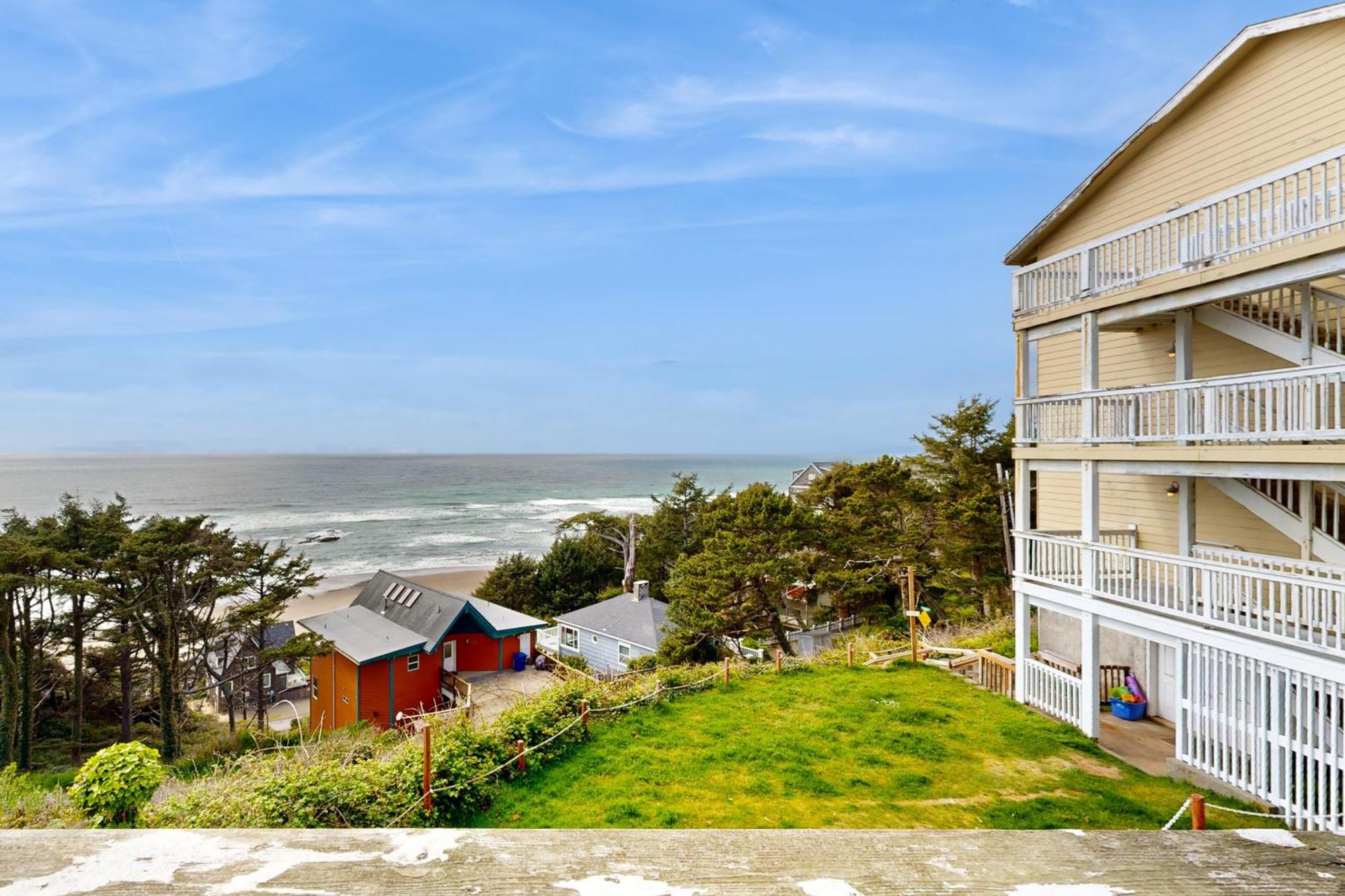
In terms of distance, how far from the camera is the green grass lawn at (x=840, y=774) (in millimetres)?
7281

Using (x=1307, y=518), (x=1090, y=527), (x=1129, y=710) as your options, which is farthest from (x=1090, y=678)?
(x=1307, y=518)

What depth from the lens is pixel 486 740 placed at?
853 centimetres

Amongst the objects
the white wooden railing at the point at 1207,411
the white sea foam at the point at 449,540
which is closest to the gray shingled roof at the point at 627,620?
the white wooden railing at the point at 1207,411

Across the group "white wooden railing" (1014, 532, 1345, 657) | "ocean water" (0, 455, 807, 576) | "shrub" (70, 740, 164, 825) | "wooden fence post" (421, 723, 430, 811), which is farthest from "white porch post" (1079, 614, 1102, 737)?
"ocean water" (0, 455, 807, 576)

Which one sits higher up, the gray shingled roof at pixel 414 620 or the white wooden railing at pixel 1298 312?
the white wooden railing at pixel 1298 312

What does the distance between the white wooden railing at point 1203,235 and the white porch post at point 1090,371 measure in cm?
45

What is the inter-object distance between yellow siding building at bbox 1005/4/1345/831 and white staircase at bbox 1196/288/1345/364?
1.2 inches

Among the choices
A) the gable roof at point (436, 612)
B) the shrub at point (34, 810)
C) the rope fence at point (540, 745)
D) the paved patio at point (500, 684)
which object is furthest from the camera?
the gable roof at point (436, 612)

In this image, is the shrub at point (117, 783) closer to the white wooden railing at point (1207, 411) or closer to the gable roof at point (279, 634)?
the white wooden railing at point (1207, 411)

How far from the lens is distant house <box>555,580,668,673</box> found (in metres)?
23.6

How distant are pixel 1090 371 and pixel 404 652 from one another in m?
19.5

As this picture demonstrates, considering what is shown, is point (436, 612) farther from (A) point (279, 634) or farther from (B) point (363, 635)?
(A) point (279, 634)

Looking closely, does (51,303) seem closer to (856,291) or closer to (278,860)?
(856,291)

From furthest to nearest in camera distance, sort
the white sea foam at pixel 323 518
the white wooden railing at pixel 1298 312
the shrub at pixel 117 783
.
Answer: the white sea foam at pixel 323 518, the white wooden railing at pixel 1298 312, the shrub at pixel 117 783
